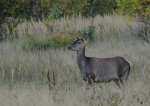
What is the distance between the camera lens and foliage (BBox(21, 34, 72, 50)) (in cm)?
1814

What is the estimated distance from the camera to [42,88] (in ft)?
37.8

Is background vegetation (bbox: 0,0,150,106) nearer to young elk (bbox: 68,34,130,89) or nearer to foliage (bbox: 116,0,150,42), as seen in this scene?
foliage (bbox: 116,0,150,42)

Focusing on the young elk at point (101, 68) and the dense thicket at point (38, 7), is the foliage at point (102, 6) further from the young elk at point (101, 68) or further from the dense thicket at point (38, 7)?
the young elk at point (101, 68)

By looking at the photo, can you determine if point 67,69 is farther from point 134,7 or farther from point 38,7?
point 38,7

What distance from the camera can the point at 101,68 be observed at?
11.6 meters

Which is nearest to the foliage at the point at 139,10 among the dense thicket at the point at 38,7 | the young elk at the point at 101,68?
the young elk at the point at 101,68

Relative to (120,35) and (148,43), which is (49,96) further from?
(120,35)

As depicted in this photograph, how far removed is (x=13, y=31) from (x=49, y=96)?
10.5 metres

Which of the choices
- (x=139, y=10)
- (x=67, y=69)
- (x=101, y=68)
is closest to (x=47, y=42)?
(x=139, y=10)

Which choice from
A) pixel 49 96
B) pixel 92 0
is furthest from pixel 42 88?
pixel 92 0

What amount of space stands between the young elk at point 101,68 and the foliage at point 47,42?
6.16 metres

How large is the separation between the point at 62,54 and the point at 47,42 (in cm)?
241

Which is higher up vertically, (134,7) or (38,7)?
(134,7)

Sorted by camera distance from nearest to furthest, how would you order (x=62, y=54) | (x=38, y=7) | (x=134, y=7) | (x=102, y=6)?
(x=62, y=54)
(x=134, y=7)
(x=38, y=7)
(x=102, y=6)
